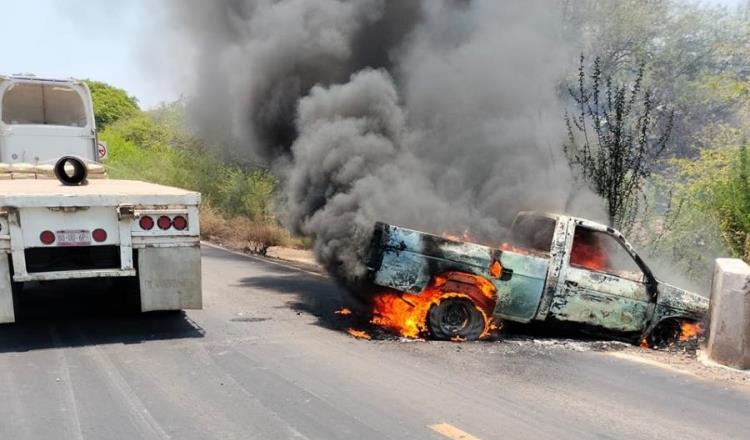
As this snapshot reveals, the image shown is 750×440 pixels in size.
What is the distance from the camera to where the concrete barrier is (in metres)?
5.91

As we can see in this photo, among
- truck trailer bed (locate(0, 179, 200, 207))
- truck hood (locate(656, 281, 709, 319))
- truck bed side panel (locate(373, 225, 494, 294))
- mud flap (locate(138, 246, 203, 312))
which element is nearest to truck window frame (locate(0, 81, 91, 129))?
truck trailer bed (locate(0, 179, 200, 207))

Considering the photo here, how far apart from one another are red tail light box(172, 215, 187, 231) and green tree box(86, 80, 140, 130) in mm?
40697

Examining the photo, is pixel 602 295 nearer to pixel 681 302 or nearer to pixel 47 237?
pixel 681 302

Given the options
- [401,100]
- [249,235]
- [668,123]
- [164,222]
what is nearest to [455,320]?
[164,222]

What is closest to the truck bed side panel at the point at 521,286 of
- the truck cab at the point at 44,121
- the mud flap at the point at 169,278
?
the mud flap at the point at 169,278

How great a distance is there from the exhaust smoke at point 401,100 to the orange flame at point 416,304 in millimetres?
1306

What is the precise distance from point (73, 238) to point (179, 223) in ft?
3.16

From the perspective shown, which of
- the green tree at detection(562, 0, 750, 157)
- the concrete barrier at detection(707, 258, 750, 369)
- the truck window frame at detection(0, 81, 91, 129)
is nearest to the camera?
the concrete barrier at detection(707, 258, 750, 369)

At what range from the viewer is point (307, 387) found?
4879 mm

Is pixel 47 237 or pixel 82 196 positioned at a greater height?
pixel 82 196

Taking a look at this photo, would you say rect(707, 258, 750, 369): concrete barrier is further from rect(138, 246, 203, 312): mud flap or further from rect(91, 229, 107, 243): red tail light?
rect(91, 229, 107, 243): red tail light

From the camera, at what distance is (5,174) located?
307 inches

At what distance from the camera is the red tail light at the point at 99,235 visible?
18.9ft

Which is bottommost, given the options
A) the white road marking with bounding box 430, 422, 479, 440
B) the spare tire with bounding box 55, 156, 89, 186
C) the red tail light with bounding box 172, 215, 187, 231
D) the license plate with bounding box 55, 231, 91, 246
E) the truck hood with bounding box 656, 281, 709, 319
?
the white road marking with bounding box 430, 422, 479, 440
